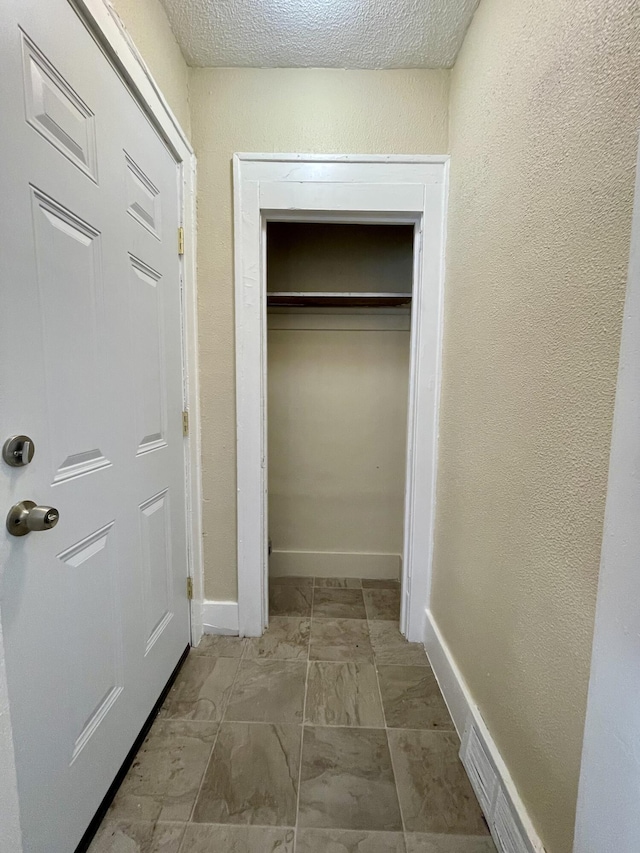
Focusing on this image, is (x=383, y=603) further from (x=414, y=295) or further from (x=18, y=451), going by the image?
(x=18, y=451)

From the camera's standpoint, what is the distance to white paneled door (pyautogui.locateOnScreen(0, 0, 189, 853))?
27.3 inches

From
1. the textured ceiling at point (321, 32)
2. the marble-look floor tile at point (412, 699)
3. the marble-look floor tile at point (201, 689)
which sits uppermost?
the textured ceiling at point (321, 32)

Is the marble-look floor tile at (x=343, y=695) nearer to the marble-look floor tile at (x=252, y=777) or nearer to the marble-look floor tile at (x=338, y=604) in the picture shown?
the marble-look floor tile at (x=252, y=777)

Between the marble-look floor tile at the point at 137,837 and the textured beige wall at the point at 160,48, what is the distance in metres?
2.30

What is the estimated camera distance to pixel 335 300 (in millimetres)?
2004

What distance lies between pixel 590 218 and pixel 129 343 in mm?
1223

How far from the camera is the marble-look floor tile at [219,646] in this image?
1601mm

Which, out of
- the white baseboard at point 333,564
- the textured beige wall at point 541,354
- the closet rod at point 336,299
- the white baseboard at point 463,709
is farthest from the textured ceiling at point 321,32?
the white baseboard at point 333,564

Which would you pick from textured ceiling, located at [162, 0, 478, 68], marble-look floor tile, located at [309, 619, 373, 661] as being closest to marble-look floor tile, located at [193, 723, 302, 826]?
marble-look floor tile, located at [309, 619, 373, 661]

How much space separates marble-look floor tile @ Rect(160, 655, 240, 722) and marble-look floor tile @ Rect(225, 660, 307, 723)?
0.14 feet

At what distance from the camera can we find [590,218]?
69 cm

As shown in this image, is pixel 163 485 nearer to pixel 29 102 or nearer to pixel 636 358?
pixel 29 102

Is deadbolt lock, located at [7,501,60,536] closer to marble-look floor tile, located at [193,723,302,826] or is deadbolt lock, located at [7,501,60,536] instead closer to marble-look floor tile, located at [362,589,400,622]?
marble-look floor tile, located at [193,723,302,826]

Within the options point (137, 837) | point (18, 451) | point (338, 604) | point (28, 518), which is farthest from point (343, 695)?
point (18, 451)
